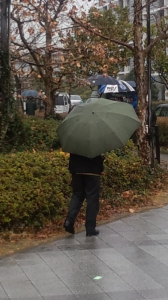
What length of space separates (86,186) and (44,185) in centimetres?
74

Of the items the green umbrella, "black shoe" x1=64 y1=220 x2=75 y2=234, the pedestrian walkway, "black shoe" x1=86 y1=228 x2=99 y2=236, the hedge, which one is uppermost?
the green umbrella

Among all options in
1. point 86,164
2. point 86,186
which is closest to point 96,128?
point 86,164

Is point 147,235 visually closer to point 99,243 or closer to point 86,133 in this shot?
point 99,243

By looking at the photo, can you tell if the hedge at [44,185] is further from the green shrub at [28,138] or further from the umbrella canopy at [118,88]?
the umbrella canopy at [118,88]

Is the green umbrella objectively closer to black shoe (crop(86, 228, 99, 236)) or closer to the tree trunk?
black shoe (crop(86, 228, 99, 236))

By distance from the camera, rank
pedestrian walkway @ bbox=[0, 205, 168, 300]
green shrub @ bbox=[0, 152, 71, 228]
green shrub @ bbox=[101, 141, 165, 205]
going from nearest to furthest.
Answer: pedestrian walkway @ bbox=[0, 205, 168, 300], green shrub @ bbox=[0, 152, 71, 228], green shrub @ bbox=[101, 141, 165, 205]

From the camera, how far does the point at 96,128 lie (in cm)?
584

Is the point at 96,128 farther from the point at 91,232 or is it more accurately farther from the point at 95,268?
the point at 95,268

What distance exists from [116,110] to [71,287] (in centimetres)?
242

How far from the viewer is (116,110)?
612cm

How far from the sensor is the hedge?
6.15 meters

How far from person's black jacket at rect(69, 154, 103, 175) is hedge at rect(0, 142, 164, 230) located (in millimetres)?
681

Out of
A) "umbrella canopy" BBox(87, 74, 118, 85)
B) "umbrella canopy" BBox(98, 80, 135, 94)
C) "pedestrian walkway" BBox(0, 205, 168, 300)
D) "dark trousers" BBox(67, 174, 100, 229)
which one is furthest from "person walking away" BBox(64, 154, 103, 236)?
"umbrella canopy" BBox(98, 80, 135, 94)

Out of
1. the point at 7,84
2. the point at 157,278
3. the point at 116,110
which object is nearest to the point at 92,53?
the point at 7,84
